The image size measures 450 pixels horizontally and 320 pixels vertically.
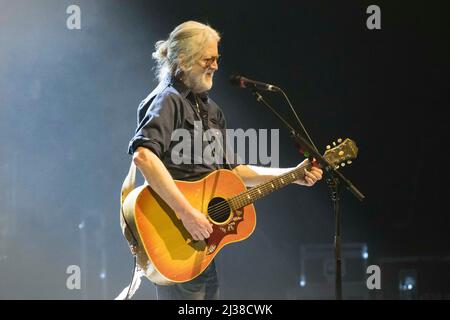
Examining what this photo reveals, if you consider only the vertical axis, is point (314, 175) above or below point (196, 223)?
above

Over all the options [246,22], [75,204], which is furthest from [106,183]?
[246,22]

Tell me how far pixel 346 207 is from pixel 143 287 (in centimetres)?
166

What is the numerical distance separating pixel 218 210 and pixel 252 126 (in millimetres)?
1890

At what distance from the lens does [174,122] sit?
2.71m

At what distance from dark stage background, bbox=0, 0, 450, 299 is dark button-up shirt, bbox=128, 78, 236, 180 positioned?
1732 millimetres

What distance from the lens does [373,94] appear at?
4.68 meters

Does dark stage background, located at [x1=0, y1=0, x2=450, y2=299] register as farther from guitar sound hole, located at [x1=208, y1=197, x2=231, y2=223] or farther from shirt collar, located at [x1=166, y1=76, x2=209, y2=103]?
guitar sound hole, located at [x1=208, y1=197, x2=231, y2=223]

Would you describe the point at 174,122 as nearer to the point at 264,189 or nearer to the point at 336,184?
the point at 264,189

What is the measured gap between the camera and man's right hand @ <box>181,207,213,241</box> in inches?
102

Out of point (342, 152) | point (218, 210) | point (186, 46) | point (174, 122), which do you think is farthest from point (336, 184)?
point (186, 46)

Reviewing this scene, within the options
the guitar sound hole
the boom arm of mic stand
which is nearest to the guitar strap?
the guitar sound hole

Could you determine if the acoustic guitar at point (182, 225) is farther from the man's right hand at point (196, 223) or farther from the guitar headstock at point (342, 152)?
the guitar headstock at point (342, 152)
